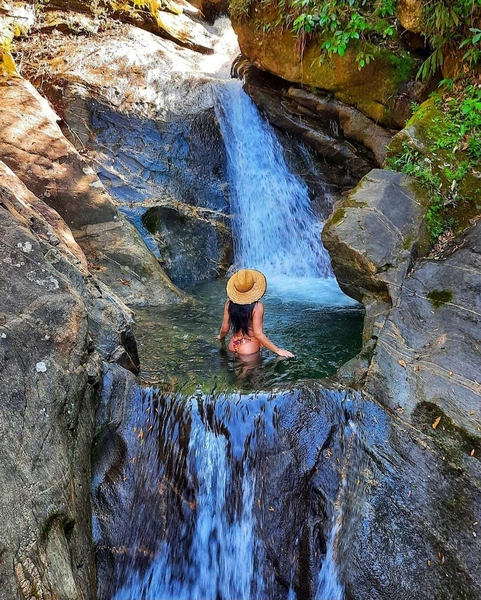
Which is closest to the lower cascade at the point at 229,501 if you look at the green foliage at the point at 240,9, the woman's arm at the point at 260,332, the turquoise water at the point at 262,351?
the turquoise water at the point at 262,351

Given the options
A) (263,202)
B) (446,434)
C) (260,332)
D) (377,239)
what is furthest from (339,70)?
(446,434)

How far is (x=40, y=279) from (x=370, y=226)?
12.1ft

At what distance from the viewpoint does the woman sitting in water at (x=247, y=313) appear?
496cm

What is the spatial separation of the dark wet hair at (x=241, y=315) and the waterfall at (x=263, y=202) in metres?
4.12

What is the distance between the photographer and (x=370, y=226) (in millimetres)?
5254

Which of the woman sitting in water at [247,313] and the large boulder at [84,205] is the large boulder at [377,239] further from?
the large boulder at [84,205]

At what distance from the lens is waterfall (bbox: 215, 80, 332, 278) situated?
30.7 ft

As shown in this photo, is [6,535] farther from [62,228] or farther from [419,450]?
[62,228]

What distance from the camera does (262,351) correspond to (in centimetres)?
544

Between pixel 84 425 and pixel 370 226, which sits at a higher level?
pixel 370 226

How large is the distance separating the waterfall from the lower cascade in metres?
5.33

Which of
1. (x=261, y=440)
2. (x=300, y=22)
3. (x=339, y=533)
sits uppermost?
(x=300, y=22)

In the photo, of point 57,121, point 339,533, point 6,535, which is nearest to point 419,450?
point 339,533

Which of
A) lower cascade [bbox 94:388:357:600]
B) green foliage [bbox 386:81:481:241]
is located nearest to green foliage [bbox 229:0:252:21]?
green foliage [bbox 386:81:481:241]
